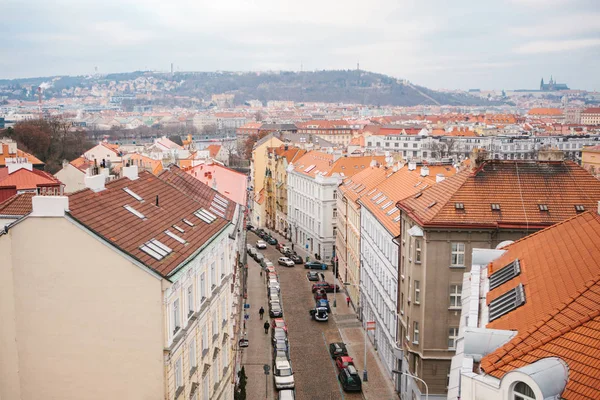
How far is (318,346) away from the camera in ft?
157

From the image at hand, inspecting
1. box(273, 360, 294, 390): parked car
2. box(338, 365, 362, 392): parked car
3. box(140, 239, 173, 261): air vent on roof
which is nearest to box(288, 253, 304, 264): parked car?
box(273, 360, 294, 390): parked car

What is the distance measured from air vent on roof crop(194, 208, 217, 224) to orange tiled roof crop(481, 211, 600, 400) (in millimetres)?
12584

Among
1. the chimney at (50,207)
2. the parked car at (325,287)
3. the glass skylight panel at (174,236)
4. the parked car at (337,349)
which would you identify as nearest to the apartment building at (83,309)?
the chimney at (50,207)

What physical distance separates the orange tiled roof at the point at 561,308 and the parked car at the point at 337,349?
74.4ft

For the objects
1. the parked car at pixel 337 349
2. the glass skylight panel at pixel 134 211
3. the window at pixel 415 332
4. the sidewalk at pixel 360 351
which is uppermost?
the glass skylight panel at pixel 134 211

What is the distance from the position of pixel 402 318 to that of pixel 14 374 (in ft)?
73.2

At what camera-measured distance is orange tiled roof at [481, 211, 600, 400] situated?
41.4 ft

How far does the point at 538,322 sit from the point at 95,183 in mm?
16016

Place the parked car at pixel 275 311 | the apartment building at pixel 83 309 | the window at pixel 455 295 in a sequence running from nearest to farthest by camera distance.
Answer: the apartment building at pixel 83 309
the window at pixel 455 295
the parked car at pixel 275 311

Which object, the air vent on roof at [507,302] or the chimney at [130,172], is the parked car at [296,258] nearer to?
the chimney at [130,172]

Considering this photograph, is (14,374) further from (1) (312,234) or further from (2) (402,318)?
(1) (312,234)

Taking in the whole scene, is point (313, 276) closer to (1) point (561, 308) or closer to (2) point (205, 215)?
(2) point (205, 215)

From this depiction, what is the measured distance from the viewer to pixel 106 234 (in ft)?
68.3

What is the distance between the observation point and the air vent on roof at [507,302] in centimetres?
1852
